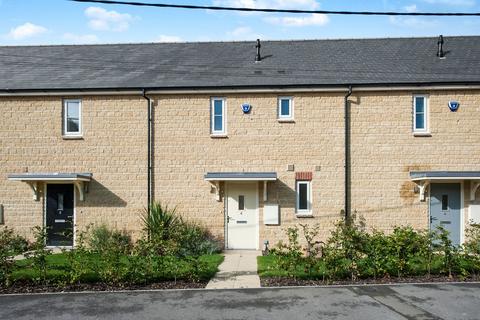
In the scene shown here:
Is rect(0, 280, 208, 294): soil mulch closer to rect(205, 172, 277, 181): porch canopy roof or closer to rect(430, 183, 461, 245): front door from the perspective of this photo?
rect(205, 172, 277, 181): porch canopy roof

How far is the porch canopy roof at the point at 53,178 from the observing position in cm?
1512

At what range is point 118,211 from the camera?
15.8 m

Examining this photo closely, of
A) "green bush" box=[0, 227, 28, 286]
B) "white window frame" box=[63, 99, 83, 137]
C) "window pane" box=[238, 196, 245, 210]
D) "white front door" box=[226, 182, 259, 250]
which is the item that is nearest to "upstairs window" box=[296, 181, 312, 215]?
"white front door" box=[226, 182, 259, 250]

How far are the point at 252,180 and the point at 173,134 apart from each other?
319cm

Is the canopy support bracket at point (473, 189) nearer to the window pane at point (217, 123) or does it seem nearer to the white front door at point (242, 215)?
the white front door at point (242, 215)

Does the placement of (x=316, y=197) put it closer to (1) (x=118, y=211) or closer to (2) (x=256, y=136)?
(2) (x=256, y=136)

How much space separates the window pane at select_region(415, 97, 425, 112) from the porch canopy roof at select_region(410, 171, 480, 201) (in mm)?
2121

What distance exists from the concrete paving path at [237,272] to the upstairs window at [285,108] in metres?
4.57

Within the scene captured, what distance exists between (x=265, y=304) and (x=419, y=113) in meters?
9.72

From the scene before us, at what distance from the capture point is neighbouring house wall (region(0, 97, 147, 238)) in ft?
51.9

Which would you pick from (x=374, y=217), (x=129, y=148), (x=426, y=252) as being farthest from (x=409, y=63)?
(x=129, y=148)

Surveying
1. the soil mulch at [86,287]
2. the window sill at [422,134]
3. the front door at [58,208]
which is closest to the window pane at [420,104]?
the window sill at [422,134]

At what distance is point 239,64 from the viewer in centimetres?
1736

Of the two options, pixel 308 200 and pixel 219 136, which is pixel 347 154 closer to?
pixel 308 200
